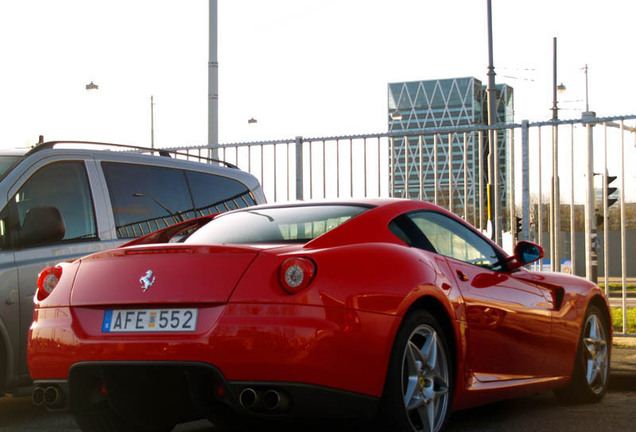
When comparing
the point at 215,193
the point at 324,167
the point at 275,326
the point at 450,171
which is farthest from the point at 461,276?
the point at 324,167

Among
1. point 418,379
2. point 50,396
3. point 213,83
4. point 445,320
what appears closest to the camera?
point 50,396

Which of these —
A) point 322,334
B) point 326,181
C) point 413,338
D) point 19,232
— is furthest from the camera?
point 326,181

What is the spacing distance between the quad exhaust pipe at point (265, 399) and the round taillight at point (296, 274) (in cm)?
46

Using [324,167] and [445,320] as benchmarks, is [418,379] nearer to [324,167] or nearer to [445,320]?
[445,320]

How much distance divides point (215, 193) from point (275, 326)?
4.53 m

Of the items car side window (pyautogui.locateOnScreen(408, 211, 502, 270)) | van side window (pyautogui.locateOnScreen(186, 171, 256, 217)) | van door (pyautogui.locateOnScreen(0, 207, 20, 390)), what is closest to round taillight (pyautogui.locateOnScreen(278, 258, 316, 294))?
car side window (pyautogui.locateOnScreen(408, 211, 502, 270))

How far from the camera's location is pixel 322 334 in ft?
13.4

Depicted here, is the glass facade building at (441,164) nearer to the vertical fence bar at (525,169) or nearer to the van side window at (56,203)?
the vertical fence bar at (525,169)

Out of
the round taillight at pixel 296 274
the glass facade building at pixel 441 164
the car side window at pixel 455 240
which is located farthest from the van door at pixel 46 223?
the glass facade building at pixel 441 164

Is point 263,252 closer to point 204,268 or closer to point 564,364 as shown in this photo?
point 204,268

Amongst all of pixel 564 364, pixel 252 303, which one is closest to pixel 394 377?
pixel 252 303

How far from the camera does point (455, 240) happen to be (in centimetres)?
571

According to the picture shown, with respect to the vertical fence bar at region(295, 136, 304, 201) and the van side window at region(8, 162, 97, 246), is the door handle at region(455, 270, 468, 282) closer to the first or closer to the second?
the van side window at region(8, 162, 97, 246)

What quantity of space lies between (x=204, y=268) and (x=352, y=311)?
728 millimetres
